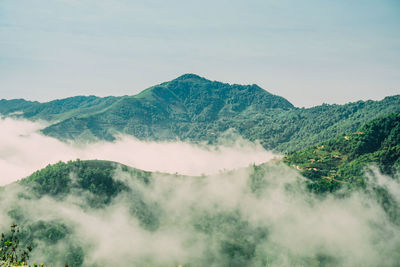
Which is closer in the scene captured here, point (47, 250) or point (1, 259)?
point (1, 259)

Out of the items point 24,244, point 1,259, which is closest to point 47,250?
point 24,244

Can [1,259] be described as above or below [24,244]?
above

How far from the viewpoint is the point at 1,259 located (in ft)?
186

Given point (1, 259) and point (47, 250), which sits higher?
point (1, 259)

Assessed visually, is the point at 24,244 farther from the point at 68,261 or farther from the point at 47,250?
the point at 68,261

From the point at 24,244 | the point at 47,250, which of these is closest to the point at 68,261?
the point at 47,250

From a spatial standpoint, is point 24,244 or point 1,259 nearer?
point 1,259

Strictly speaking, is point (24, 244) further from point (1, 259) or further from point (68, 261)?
point (1, 259)

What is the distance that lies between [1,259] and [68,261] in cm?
15860

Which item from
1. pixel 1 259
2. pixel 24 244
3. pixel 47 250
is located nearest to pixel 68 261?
pixel 47 250

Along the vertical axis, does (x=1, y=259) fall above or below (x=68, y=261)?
above

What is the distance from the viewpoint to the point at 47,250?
200m

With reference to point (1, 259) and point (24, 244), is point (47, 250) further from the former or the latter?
point (1, 259)

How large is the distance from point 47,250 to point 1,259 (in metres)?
162
